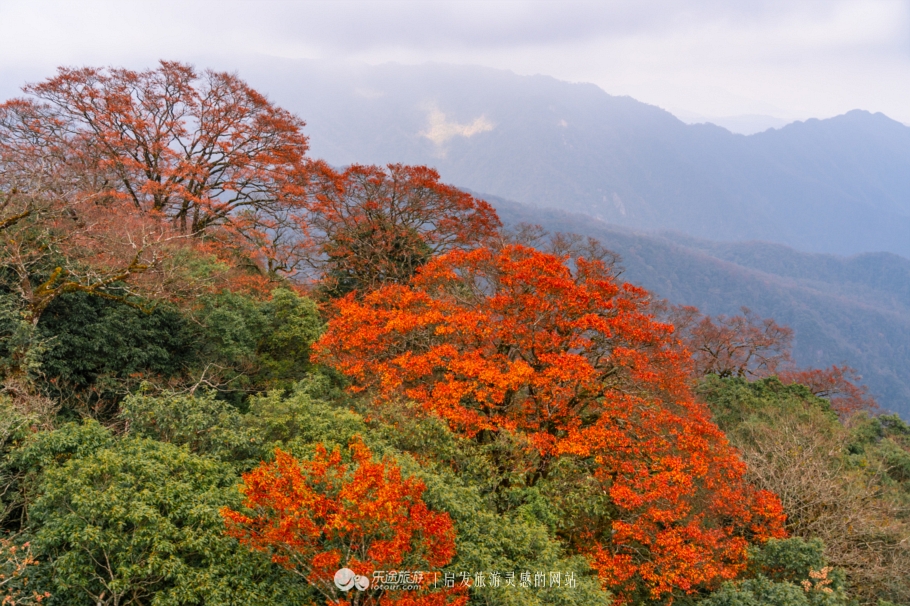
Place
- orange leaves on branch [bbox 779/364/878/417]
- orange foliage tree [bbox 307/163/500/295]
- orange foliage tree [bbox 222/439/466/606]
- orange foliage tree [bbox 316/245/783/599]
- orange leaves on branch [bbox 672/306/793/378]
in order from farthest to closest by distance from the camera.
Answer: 1. orange leaves on branch [bbox 779/364/878/417]
2. orange leaves on branch [bbox 672/306/793/378]
3. orange foliage tree [bbox 307/163/500/295]
4. orange foliage tree [bbox 316/245/783/599]
5. orange foliage tree [bbox 222/439/466/606]

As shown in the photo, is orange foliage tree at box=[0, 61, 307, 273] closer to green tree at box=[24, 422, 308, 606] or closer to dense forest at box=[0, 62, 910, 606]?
dense forest at box=[0, 62, 910, 606]

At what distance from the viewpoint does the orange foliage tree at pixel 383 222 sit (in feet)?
74.6

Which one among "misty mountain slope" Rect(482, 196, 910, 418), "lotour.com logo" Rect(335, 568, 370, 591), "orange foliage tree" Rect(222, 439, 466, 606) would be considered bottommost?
"misty mountain slope" Rect(482, 196, 910, 418)

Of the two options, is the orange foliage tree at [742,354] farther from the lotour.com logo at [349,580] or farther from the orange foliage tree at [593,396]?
the lotour.com logo at [349,580]

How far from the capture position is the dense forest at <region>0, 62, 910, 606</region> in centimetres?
718

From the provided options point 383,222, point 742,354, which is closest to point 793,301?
point 742,354

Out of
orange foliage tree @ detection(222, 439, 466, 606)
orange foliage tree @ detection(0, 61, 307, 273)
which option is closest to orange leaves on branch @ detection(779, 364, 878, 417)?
orange foliage tree @ detection(0, 61, 307, 273)

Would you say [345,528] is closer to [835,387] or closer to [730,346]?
[730,346]

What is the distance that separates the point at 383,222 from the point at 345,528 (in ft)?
58.1

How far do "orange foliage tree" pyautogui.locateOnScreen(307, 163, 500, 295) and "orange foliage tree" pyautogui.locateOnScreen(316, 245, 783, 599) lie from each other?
8137 millimetres

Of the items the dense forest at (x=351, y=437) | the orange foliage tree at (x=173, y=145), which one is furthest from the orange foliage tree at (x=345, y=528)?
the orange foliage tree at (x=173, y=145)

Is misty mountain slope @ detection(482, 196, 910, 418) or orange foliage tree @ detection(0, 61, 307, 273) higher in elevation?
orange foliage tree @ detection(0, 61, 307, 273)

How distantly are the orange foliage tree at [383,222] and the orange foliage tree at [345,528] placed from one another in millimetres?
15167

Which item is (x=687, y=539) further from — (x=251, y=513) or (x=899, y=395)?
(x=899, y=395)
